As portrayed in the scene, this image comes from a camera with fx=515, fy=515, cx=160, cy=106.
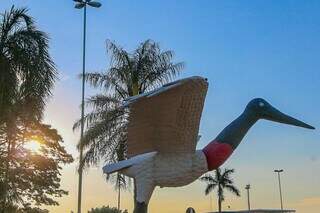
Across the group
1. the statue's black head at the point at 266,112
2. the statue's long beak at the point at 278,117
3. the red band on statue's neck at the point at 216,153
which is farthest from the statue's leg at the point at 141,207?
the statue's long beak at the point at 278,117

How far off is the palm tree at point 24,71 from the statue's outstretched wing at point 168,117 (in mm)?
2965

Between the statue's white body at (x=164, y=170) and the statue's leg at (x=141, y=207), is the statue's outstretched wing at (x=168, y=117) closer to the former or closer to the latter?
the statue's white body at (x=164, y=170)

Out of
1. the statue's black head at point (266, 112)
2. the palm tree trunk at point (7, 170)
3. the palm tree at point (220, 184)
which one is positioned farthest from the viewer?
the palm tree at point (220, 184)

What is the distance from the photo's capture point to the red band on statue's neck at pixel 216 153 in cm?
1231

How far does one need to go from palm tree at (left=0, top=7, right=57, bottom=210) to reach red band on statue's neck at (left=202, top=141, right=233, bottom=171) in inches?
177

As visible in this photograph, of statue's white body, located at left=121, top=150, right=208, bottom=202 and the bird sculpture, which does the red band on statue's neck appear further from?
statue's white body, located at left=121, top=150, right=208, bottom=202

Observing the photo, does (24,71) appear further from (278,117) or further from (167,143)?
(278,117)

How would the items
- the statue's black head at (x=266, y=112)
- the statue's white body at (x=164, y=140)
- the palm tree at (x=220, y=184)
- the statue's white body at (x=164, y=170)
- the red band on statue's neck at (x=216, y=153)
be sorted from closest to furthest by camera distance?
1. the statue's white body at (x=164, y=140)
2. the statue's white body at (x=164, y=170)
3. the red band on statue's neck at (x=216, y=153)
4. the statue's black head at (x=266, y=112)
5. the palm tree at (x=220, y=184)

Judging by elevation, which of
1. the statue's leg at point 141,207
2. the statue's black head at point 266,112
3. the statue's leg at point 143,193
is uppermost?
the statue's black head at point 266,112

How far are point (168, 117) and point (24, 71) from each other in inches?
178

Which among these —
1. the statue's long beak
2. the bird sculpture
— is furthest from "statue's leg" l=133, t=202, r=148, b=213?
the statue's long beak

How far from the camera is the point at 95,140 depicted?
2152 centimetres

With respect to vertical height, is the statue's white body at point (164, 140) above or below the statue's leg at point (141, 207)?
above

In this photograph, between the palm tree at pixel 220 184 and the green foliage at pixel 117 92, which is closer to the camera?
the green foliage at pixel 117 92
